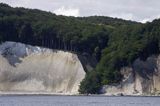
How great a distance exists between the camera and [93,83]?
15600 centimetres

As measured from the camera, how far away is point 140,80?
154 meters

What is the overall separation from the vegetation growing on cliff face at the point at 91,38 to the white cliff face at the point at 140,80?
118 centimetres

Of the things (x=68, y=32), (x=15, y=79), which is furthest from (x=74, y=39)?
(x=15, y=79)

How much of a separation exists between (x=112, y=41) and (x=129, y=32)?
6.44 meters

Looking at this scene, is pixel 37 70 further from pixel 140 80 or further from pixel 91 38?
pixel 140 80

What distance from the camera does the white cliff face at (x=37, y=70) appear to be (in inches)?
6634

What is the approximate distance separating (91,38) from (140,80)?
21.4m

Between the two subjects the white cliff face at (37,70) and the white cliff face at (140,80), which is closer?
the white cliff face at (140,80)
